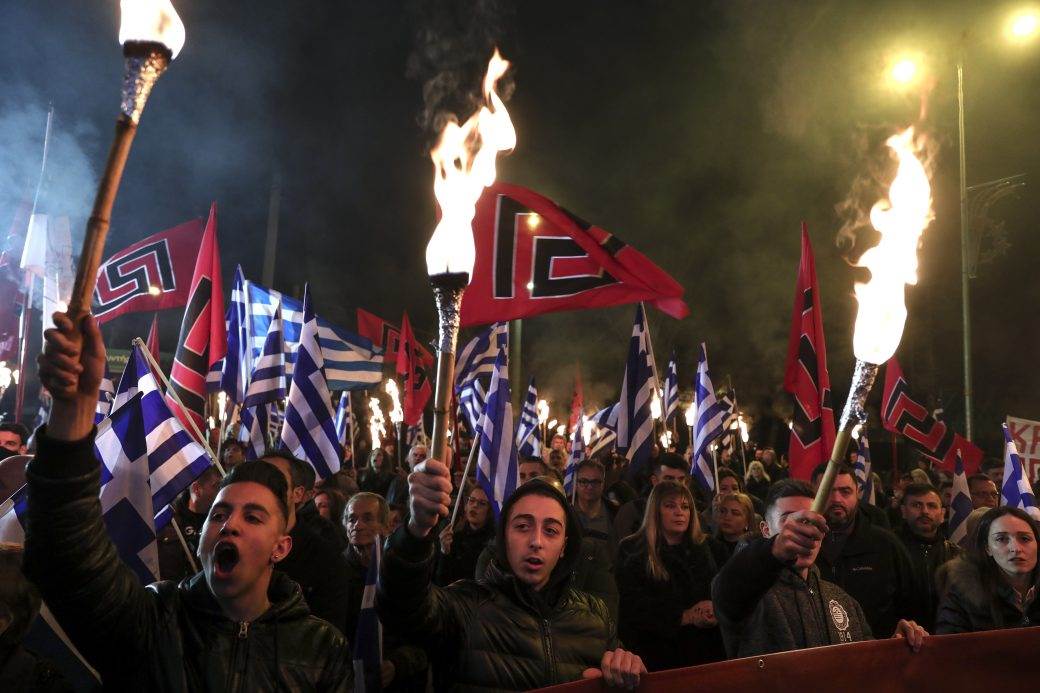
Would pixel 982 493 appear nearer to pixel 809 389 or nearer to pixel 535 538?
pixel 809 389

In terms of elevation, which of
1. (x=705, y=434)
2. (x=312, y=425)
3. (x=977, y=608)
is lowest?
(x=977, y=608)

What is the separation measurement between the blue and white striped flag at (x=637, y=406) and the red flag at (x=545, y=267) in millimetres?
2504

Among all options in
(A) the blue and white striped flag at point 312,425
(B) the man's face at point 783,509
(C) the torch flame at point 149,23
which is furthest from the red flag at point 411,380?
(C) the torch flame at point 149,23

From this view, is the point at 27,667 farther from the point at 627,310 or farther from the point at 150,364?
the point at 627,310

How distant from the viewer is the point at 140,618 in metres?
2.27

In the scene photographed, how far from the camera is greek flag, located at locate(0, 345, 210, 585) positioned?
3.99 m

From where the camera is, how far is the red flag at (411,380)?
13.1 m

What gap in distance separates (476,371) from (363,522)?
6.34 m

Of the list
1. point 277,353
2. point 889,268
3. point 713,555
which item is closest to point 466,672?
point 889,268

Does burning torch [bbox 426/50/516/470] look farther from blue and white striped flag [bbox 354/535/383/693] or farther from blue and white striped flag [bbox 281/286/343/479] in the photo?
blue and white striped flag [bbox 281/286/343/479]

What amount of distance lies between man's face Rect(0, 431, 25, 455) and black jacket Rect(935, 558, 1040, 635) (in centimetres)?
709

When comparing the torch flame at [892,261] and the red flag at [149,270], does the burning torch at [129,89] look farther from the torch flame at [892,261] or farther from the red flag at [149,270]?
the red flag at [149,270]

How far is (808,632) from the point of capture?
3385 mm

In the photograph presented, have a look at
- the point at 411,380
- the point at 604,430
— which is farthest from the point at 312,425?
the point at 604,430
